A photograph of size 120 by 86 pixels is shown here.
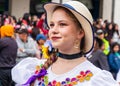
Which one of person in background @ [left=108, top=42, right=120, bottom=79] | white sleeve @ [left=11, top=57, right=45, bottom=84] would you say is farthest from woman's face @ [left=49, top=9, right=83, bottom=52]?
person in background @ [left=108, top=42, right=120, bottom=79]

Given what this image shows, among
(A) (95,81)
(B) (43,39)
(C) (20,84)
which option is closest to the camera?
(A) (95,81)

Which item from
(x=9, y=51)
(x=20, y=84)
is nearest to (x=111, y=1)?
(x=9, y=51)

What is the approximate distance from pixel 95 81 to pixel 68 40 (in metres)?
0.29

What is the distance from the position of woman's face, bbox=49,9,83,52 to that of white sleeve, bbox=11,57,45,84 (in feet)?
0.88

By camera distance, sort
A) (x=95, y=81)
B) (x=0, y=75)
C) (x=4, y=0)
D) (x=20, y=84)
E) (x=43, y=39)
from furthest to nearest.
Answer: (x=4, y=0)
(x=43, y=39)
(x=0, y=75)
(x=20, y=84)
(x=95, y=81)

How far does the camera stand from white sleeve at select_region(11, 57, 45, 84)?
281 cm

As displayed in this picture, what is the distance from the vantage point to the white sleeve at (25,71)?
2.81 metres

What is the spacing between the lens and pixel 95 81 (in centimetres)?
261

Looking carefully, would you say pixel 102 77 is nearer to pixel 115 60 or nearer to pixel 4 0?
pixel 115 60

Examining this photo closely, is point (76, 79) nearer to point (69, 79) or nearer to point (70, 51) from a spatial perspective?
point (69, 79)

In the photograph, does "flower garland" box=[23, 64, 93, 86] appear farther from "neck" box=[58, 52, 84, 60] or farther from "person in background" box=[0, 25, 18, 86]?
"person in background" box=[0, 25, 18, 86]

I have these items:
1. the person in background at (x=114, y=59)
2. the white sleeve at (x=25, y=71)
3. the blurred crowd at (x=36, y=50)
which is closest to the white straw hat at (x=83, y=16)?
the white sleeve at (x=25, y=71)

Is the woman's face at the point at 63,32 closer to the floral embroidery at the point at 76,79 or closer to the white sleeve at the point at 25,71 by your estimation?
the floral embroidery at the point at 76,79

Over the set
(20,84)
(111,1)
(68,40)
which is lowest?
(111,1)
